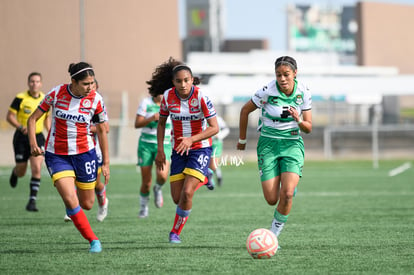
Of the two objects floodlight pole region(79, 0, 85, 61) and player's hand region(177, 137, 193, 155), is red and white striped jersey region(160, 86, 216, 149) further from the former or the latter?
floodlight pole region(79, 0, 85, 61)

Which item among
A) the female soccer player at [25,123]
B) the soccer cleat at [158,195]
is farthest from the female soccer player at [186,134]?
the female soccer player at [25,123]

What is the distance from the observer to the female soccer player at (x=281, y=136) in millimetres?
8203

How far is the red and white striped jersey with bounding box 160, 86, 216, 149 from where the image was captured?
29.0ft

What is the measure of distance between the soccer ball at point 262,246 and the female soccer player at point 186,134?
1474 mm

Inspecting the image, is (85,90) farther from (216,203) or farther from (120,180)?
(120,180)

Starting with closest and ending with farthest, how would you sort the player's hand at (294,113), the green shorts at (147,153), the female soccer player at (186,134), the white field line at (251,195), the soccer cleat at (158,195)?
the player's hand at (294,113) → the female soccer player at (186,134) → the green shorts at (147,153) → the soccer cleat at (158,195) → the white field line at (251,195)

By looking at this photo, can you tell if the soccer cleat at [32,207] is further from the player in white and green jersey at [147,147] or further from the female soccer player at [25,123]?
the player in white and green jersey at [147,147]

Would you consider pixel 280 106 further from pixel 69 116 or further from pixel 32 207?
pixel 32 207

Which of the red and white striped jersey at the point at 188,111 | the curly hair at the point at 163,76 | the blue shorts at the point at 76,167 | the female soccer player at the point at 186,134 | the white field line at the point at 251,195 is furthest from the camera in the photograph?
the white field line at the point at 251,195

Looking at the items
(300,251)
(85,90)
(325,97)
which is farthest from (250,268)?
(325,97)

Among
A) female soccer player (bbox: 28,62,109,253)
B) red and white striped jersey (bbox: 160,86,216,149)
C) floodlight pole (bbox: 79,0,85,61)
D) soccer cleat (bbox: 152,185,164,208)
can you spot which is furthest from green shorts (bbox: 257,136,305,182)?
floodlight pole (bbox: 79,0,85,61)

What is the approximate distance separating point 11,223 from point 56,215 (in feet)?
4.39

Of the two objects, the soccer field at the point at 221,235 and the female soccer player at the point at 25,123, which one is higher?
the female soccer player at the point at 25,123

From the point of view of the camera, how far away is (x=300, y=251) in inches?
320
